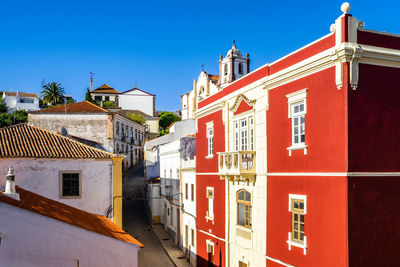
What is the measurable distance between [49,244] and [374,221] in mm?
10144

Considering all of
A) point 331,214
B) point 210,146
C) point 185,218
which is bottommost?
point 185,218

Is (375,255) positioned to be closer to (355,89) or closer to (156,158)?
(355,89)

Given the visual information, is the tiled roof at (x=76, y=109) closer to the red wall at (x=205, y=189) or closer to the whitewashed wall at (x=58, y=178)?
the red wall at (x=205, y=189)

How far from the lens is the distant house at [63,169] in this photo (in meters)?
17.2

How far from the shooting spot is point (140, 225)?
31516 millimetres

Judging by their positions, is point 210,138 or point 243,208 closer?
point 243,208

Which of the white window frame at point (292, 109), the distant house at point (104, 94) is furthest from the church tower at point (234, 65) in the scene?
the distant house at point (104, 94)

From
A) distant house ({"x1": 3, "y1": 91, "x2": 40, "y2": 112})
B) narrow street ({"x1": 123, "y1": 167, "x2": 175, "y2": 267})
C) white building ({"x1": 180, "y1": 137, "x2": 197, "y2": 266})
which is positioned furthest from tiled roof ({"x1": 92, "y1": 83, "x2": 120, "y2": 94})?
white building ({"x1": 180, "y1": 137, "x2": 197, "y2": 266})

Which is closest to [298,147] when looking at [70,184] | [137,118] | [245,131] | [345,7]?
[245,131]

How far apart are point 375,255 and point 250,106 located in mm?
7718

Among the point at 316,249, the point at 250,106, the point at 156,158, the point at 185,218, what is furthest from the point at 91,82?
the point at 316,249

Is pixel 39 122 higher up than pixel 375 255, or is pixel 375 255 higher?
pixel 39 122

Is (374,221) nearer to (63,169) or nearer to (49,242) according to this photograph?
(49,242)

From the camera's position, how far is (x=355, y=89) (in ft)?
36.9
